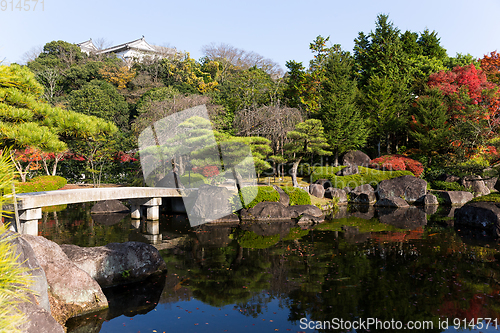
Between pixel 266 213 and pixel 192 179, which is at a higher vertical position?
pixel 192 179

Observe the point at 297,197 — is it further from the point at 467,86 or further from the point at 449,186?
the point at 467,86

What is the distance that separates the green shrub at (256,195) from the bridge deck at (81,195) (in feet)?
10.3

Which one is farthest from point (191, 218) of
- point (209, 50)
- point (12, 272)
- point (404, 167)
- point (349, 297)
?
point (209, 50)

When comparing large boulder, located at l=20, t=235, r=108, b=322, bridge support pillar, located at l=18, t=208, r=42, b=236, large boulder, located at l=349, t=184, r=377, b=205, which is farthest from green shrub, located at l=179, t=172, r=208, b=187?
large boulder, located at l=349, t=184, r=377, b=205

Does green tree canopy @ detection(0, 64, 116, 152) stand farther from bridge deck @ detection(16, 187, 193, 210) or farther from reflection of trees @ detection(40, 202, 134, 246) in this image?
reflection of trees @ detection(40, 202, 134, 246)

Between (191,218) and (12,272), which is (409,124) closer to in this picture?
(191,218)

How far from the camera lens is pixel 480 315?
6.06 m

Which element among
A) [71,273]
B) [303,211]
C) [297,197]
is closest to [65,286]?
[71,273]

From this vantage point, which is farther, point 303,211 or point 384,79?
point 384,79

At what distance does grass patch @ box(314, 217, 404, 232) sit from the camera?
13867 mm

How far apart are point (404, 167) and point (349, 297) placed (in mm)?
21012

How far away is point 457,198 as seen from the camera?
862 inches

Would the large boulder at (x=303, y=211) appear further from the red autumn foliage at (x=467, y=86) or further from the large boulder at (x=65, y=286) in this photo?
the red autumn foliage at (x=467, y=86)

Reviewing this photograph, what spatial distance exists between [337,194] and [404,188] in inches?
184
